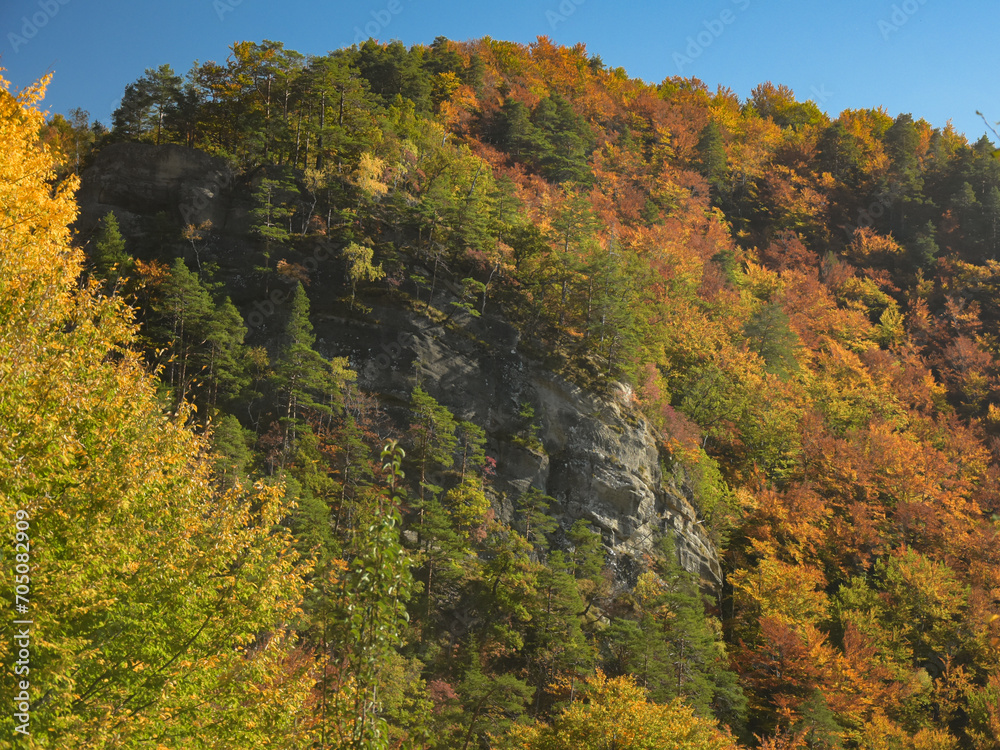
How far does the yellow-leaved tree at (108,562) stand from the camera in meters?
7.11

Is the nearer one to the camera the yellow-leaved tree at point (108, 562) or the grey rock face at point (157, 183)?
the yellow-leaved tree at point (108, 562)

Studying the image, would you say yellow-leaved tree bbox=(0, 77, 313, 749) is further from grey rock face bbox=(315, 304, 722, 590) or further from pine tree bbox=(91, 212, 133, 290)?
grey rock face bbox=(315, 304, 722, 590)

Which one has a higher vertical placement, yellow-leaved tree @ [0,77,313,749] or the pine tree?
the pine tree

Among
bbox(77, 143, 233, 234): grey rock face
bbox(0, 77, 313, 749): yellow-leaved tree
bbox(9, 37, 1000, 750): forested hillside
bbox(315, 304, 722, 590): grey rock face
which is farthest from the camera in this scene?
bbox(77, 143, 233, 234): grey rock face

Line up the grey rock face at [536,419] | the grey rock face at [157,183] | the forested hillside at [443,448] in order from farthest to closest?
the grey rock face at [157,183] → the grey rock face at [536,419] → the forested hillside at [443,448]

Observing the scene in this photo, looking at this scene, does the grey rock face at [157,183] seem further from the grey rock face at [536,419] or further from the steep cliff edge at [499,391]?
the grey rock face at [536,419]

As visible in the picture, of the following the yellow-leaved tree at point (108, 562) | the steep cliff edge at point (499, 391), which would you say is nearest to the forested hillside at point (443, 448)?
the yellow-leaved tree at point (108, 562)

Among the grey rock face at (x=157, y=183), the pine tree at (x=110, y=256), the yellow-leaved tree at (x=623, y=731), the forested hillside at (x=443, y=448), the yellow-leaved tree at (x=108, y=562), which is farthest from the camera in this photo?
the grey rock face at (x=157, y=183)

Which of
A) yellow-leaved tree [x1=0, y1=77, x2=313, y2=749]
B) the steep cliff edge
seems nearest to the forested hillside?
yellow-leaved tree [x1=0, y1=77, x2=313, y2=749]

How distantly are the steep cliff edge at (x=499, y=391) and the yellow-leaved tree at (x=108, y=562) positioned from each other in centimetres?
2129

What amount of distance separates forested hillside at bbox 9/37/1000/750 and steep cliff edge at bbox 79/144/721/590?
28 cm

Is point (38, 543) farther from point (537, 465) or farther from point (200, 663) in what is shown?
point (537, 465)

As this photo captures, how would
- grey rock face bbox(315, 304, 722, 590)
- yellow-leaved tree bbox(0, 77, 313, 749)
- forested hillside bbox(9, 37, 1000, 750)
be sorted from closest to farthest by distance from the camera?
yellow-leaved tree bbox(0, 77, 313, 749) → forested hillside bbox(9, 37, 1000, 750) → grey rock face bbox(315, 304, 722, 590)

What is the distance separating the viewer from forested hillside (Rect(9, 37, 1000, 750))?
863cm
